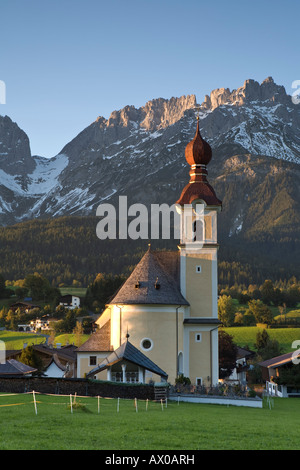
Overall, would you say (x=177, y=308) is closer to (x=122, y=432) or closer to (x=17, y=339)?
(x=122, y=432)

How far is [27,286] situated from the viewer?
496 ft

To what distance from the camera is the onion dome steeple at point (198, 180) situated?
166 ft

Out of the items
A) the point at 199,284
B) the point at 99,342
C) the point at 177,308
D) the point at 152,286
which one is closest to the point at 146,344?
the point at 177,308

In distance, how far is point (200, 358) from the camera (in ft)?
156

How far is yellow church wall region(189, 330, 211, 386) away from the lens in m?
47.4

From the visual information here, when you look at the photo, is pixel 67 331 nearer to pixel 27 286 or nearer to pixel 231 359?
pixel 27 286

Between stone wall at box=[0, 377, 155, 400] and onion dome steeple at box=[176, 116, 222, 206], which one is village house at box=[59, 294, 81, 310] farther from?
stone wall at box=[0, 377, 155, 400]

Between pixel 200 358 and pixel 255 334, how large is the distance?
61.2 meters

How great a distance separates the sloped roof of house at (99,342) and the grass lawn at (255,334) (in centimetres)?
5182

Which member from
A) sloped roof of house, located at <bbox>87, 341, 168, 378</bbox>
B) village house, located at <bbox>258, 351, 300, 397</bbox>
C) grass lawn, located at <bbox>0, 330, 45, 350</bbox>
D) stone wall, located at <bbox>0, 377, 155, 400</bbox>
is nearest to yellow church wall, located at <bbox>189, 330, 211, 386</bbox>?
sloped roof of house, located at <bbox>87, 341, 168, 378</bbox>

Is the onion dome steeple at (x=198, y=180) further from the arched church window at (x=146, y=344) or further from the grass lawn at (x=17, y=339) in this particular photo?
the grass lawn at (x=17, y=339)

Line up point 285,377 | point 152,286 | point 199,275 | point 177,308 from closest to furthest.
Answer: point 177,308 → point 152,286 → point 199,275 → point 285,377

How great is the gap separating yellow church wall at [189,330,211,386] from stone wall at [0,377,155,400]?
13.6m

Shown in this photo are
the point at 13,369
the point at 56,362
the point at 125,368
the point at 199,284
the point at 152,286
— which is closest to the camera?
the point at 125,368
